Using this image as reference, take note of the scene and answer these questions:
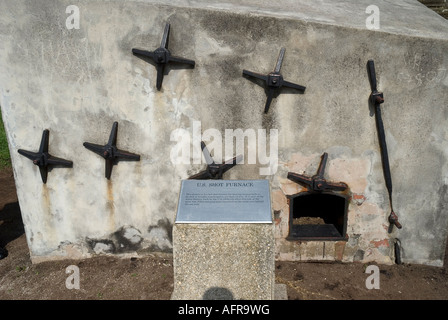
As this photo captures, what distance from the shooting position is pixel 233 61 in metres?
4.69

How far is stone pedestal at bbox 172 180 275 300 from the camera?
3396 millimetres

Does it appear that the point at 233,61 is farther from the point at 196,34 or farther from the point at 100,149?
the point at 100,149

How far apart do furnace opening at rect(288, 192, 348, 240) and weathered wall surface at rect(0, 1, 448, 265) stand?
0.40ft

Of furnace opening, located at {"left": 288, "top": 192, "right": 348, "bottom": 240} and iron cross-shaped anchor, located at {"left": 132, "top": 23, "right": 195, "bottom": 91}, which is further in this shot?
furnace opening, located at {"left": 288, "top": 192, "right": 348, "bottom": 240}

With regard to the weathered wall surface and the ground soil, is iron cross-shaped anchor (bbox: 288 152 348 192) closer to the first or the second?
the weathered wall surface

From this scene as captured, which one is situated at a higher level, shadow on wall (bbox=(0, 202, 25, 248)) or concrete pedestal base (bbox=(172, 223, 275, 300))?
concrete pedestal base (bbox=(172, 223, 275, 300))

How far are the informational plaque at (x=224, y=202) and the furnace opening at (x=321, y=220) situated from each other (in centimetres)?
153

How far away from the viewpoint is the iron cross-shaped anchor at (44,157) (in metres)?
4.98

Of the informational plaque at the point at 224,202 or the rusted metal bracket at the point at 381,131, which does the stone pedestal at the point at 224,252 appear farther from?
the rusted metal bracket at the point at 381,131

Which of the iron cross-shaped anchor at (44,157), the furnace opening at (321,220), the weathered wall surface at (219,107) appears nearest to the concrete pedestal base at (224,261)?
the weathered wall surface at (219,107)

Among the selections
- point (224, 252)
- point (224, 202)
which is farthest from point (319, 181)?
point (224, 252)

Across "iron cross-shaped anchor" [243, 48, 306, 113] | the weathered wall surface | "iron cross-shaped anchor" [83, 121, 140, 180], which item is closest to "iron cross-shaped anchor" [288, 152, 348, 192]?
the weathered wall surface

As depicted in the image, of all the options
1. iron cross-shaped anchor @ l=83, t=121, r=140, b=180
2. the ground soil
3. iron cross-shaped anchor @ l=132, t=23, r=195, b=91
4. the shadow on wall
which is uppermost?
iron cross-shaped anchor @ l=132, t=23, r=195, b=91

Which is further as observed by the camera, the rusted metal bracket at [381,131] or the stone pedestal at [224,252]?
the rusted metal bracket at [381,131]
